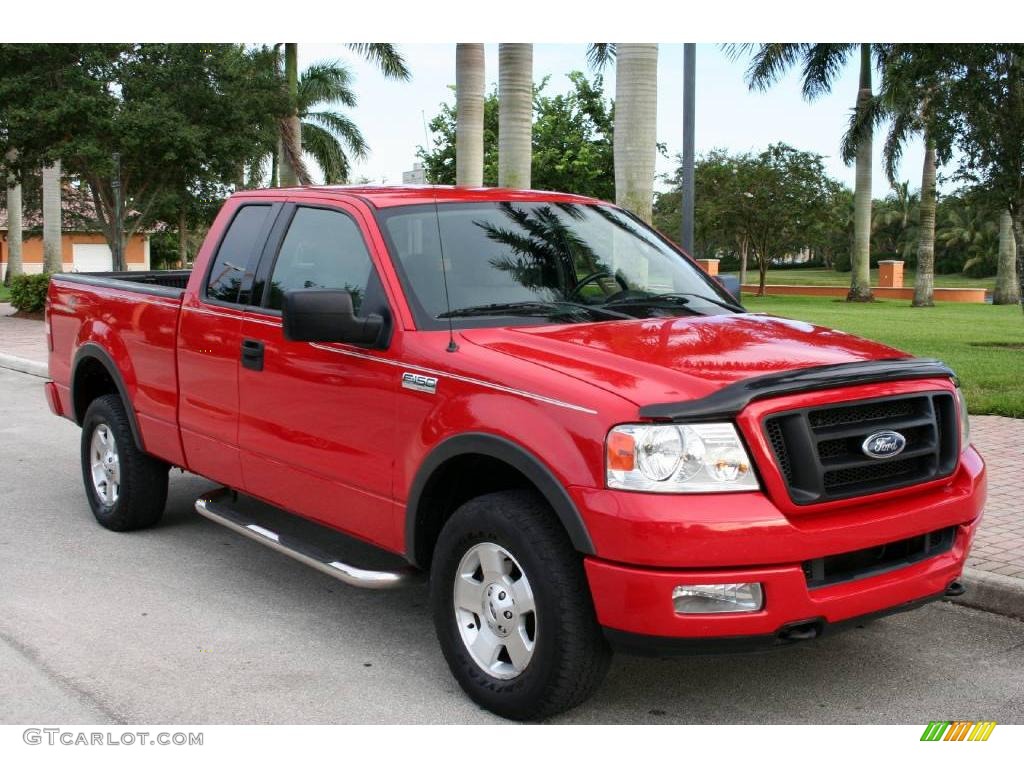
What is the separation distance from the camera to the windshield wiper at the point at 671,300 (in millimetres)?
5129

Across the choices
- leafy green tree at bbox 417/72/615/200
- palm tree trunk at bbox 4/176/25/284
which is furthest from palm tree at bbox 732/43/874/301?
palm tree trunk at bbox 4/176/25/284

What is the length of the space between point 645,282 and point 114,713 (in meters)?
2.93

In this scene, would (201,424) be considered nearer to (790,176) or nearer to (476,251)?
(476,251)

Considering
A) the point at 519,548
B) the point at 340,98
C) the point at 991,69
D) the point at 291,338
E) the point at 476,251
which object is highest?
the point at 340,98

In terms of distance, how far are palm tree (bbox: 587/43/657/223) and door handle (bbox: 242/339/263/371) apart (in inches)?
282

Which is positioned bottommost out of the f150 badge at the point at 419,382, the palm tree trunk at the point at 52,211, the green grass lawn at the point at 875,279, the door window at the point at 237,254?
the green grass lawn at the point at 875,279

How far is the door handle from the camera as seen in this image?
213 inches

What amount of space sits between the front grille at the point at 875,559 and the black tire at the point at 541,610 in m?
0.75

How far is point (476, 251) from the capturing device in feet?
16.6

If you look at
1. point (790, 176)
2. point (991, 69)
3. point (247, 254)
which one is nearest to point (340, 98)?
point (790, 176)

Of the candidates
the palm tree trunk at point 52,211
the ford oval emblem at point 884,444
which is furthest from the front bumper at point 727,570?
the palm tree trunk at point 52,211

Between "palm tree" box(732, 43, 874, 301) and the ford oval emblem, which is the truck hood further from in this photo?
"palm tree" box(732, 43, 874, 301)

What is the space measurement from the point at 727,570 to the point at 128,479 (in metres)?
4.22
